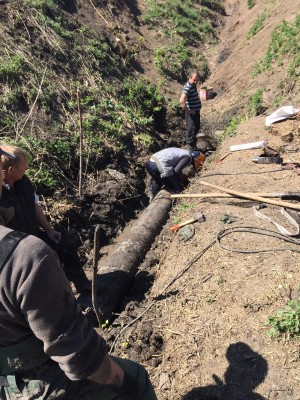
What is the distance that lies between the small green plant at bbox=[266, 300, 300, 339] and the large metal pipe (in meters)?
2.02

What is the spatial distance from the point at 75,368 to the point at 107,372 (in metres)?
0.23

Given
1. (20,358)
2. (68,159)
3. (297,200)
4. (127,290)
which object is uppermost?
(20,358)

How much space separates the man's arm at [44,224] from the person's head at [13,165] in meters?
0.63

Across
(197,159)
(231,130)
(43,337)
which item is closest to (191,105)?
(231,130)

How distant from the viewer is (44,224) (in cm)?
410

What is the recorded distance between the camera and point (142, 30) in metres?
14.7

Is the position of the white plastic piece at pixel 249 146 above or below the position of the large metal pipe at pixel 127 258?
below

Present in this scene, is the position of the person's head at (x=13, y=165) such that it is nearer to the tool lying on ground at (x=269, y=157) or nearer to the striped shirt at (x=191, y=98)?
the tool lying on ground at (x=269, y=157)

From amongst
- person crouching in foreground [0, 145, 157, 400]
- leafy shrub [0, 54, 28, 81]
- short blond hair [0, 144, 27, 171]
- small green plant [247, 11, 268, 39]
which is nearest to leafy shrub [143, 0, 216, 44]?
small green plant [247, 11, 268, 39]

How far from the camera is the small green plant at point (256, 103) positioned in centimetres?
976

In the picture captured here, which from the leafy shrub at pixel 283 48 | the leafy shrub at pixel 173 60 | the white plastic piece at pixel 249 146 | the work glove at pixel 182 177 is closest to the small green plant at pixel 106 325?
the work glove at pixel 182 177

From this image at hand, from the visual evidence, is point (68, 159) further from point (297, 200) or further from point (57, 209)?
point (297, 200)

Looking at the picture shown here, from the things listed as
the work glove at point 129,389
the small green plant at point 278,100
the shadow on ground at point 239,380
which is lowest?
the small green plant at point 278,100

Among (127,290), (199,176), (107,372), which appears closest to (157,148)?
(199,176)
